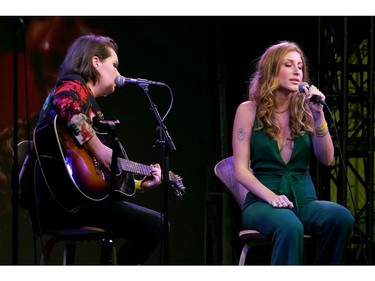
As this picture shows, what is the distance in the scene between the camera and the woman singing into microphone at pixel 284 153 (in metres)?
3.75

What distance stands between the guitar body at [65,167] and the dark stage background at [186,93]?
1368mm

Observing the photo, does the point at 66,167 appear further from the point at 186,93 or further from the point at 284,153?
the point at 186,93

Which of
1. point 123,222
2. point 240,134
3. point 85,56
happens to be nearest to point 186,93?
point 85,56

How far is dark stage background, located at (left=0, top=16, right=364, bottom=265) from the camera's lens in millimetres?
5277

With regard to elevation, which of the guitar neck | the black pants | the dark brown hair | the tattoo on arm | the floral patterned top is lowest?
the black pants

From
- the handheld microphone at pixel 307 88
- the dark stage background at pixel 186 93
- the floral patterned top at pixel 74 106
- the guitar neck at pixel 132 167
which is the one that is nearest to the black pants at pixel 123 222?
the guitar neck at pixel 132 167

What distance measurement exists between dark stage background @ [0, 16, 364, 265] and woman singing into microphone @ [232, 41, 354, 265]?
1.31 metres

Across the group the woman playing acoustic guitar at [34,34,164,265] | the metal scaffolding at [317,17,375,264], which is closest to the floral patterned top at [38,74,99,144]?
the woman playing acoustic guitar at [34,34,164,265]

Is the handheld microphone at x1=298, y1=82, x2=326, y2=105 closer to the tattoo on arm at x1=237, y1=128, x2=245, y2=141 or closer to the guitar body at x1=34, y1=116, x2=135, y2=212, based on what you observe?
the tattoo on arm at x1=237, y1=128, x2=245, y2=141

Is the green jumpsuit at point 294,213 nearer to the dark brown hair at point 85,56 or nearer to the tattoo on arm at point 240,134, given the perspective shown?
the tattoo on arm at point 240,134

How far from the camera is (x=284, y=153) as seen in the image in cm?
401

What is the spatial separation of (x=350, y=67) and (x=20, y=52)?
2.40 meters

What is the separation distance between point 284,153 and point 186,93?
5.87 ft

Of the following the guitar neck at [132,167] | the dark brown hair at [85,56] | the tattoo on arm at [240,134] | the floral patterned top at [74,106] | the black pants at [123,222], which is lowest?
the black pants at [123,222]
